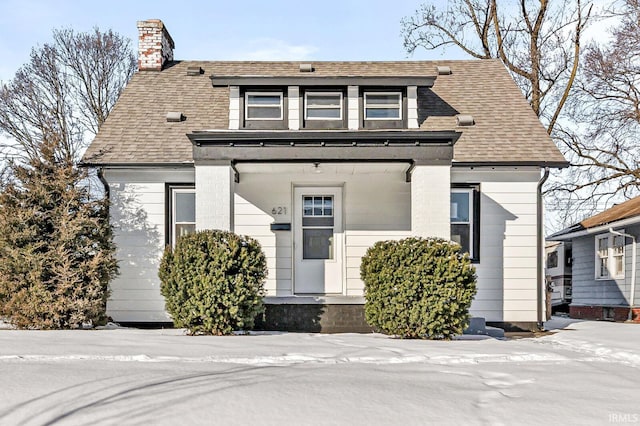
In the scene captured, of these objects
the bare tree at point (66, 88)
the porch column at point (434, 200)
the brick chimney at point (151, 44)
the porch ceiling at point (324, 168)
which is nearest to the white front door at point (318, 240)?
the porch ceiling at point (324, 168)

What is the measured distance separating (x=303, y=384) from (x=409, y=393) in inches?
33.3

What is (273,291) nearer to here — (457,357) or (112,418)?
(457,357)

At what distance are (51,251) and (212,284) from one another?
109 inches

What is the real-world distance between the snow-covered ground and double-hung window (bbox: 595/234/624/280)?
9.38 metres

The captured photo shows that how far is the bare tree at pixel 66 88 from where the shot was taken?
21.2m

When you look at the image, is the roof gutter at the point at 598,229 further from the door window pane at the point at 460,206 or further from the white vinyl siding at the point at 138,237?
the white vinyl siding at the point at 138,237

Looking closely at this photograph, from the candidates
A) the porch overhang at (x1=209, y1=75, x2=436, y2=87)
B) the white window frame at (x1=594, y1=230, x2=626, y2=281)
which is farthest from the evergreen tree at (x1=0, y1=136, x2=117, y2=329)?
the white window frame at (x1=594, y1=230, x2=626, y2=281)

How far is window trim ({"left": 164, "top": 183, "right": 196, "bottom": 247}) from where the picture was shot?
10820mm

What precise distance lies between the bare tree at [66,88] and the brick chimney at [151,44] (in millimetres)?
8573

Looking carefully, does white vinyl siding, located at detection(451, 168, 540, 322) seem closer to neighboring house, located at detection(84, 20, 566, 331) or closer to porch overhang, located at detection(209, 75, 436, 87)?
neighboring house, located at detection(84, 20, 566, 331)

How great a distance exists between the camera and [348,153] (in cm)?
954

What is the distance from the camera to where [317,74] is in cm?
1288

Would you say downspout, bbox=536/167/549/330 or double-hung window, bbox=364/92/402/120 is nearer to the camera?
downspout, bbox=536/167/549/330

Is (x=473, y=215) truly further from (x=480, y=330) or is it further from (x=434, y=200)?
(x=480, y=330)
